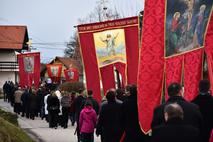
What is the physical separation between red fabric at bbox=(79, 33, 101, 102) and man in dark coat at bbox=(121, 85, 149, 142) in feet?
24.4

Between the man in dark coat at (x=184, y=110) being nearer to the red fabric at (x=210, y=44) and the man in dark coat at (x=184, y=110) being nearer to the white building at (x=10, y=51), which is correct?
the red fabric at (x=210, y=44)

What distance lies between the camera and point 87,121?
14.1m

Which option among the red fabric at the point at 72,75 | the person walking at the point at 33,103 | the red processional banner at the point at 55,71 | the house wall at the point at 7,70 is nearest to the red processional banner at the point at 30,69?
the person walking at the point at 33,103

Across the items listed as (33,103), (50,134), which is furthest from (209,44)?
(33,103)

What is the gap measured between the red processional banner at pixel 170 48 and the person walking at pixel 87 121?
17.7 feet

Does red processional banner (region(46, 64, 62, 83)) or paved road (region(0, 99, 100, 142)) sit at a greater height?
red processional banner (region(46, 64, 62, 83))

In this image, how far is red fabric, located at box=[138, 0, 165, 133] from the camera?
8.30m

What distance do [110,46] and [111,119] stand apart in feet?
20.5

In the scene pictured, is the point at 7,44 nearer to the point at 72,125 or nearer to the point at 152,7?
the point at 72,125

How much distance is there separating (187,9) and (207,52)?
68 cm

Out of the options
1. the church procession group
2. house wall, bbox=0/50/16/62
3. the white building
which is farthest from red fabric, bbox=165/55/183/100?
house wall, bbox=0/50/16/62

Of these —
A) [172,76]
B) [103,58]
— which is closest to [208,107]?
[172,76]

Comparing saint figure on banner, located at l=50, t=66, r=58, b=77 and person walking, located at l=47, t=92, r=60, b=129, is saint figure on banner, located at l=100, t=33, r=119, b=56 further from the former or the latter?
saint figure on banner, located at l=50, t=66, r=58, b=77

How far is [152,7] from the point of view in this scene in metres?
8.35
